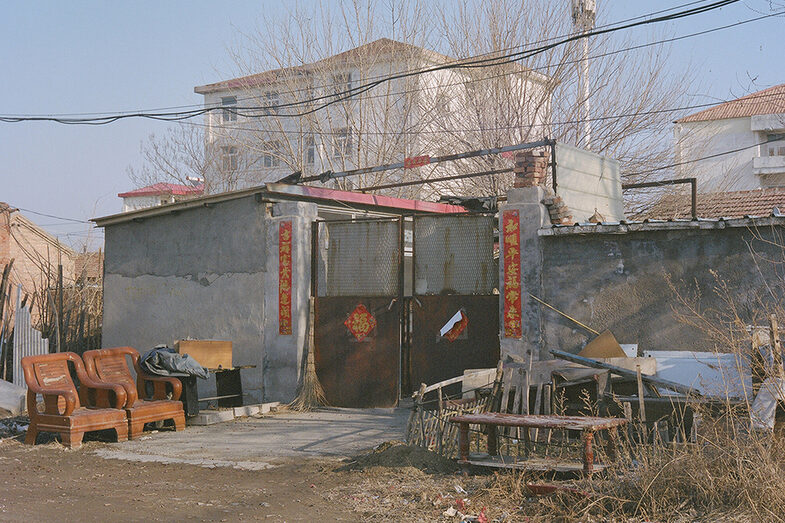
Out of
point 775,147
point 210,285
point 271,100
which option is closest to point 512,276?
point 210,285

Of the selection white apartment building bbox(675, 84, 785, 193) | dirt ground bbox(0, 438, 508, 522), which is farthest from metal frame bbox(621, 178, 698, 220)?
white apartment building bbox(675, 84, 785, 193)

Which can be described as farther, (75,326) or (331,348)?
(75,326)

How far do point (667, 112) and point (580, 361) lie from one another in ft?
49.5

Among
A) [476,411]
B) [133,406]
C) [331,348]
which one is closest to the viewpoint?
[476,411]

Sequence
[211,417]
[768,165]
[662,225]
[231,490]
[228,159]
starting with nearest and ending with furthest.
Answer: [231,490], [662,225], [211,417], [228,159], [768,165]

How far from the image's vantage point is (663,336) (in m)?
10.7

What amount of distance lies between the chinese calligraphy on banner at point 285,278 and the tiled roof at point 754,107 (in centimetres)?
3194

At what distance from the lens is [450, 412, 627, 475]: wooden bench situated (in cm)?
669

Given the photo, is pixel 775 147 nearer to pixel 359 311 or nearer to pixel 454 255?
pixel 454 255

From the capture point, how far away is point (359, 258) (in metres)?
12.9

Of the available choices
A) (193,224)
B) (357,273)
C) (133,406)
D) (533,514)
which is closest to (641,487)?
(533,514)

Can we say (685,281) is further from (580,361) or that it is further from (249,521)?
(249,521)

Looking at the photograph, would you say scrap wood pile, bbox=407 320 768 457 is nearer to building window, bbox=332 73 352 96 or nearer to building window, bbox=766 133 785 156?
building window, bbox=332 73 352 96

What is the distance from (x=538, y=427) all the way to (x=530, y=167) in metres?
5.39
